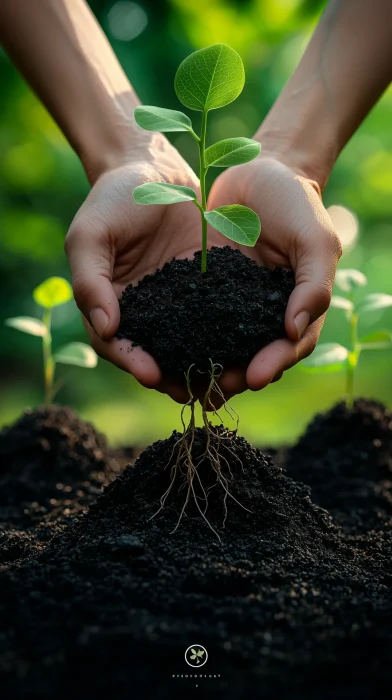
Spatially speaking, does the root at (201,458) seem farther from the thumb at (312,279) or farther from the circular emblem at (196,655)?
the circular emblem at (196,655)

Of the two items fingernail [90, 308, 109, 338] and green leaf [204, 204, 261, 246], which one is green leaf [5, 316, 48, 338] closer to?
fingernail [90, 308, 109, 338]

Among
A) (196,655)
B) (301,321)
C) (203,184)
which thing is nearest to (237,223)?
(203,184)

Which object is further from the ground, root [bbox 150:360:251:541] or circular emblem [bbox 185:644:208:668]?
root [bbox 150:360:251:541]

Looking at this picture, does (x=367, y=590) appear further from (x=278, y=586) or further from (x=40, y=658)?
(x=40, y=658)

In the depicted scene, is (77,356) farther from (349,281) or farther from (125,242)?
(349,281)

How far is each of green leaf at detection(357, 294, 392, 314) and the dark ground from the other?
68 centimetres

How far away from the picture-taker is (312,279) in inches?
49.5

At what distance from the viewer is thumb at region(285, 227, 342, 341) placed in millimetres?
1228

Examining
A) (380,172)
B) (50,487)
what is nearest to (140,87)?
(380,172)

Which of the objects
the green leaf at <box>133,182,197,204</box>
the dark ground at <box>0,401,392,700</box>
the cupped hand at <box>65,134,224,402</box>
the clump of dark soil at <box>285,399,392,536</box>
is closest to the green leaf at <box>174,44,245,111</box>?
the green leaf at <box>133,182,197,204</box>

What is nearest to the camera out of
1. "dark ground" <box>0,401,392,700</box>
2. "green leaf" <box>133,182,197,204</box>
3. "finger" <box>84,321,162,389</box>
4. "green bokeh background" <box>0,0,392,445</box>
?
"dark ground" <box>0,401,392,700</box>

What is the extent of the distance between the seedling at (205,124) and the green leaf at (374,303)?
31.3 inches

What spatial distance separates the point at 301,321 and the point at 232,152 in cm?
35

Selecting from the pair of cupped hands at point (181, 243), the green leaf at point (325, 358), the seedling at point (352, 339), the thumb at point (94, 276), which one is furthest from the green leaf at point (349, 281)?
the thumb at point (94, 276)
